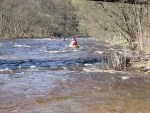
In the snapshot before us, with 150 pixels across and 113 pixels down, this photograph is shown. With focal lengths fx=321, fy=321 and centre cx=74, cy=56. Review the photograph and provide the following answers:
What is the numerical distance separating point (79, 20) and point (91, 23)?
29414mm

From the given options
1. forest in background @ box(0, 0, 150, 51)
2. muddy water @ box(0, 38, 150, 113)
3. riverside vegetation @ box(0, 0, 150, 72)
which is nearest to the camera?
muddy water @ box(0, 38, 150, 113)

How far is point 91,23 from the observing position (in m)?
54.3

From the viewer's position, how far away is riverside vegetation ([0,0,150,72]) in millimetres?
22344

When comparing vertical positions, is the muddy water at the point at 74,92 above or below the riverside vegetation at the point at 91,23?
below

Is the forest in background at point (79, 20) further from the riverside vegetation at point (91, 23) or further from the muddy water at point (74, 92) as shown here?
the muddy water at point (74, 92)

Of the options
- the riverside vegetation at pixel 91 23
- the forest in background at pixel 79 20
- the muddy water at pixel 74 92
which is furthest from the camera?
the forest in background at pixel 79 20

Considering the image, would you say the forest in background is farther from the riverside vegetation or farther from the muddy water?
the muddy water

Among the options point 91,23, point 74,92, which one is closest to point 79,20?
point 91,23

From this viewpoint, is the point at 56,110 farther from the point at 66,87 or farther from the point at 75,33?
the point at 75,33

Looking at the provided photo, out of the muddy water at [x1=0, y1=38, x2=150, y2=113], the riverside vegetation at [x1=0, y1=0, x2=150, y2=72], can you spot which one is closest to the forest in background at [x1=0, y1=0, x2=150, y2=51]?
the riverside vegetation at [x1=0, y1=0, x2=150, y2=72]

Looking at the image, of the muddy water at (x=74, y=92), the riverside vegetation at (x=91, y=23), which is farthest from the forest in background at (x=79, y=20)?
the muddy water at (x=74, y=92)

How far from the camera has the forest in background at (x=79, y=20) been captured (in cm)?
3072

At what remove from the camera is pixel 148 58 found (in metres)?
19.7

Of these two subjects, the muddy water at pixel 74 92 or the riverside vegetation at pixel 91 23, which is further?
the riverside vegetation at pixel 91 23
